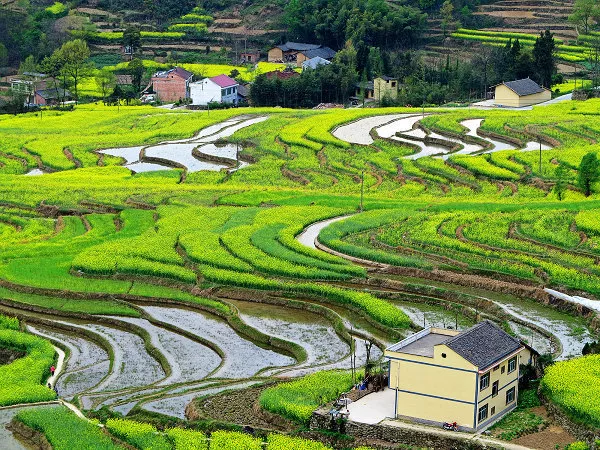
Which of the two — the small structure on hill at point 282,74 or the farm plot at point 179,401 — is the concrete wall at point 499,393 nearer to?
the farm plot at point 179,401

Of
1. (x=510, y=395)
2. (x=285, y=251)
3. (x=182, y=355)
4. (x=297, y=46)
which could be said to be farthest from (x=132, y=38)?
(x=510, y=395)

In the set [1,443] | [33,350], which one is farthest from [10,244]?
[1,443]

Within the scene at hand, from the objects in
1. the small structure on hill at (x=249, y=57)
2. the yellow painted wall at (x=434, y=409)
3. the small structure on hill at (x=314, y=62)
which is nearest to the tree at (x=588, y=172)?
the yellow painted wall at (x=434, y=409)

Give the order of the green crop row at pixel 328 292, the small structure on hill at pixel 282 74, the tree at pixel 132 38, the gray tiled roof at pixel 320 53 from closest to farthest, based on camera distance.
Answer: the green crop row at pixel 328 292 → the small structure on hill at pixel 282 74 → the gray tiled roof at pixel 320 53 → the tree at pixel 132 38

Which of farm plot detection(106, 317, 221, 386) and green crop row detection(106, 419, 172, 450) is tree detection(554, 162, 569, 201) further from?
green crop row detection(106, 419, 172, 450)

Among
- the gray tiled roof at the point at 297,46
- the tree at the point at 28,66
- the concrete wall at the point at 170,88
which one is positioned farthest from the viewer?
the gray tiled roof at the point at 297,46

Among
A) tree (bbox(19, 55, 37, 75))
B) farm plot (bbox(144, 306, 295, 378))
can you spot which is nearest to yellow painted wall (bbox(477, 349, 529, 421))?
farm plot (bbox(144, 306, 295, 378))

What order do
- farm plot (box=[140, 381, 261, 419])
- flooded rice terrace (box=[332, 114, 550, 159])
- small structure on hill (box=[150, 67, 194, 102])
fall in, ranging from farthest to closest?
small structure on hill (box=[150, 67, 194, 102]), flooded rice terrace (box=[332, 114, 550, 159]), farm plot (box=[140, 381, 261, 419])
